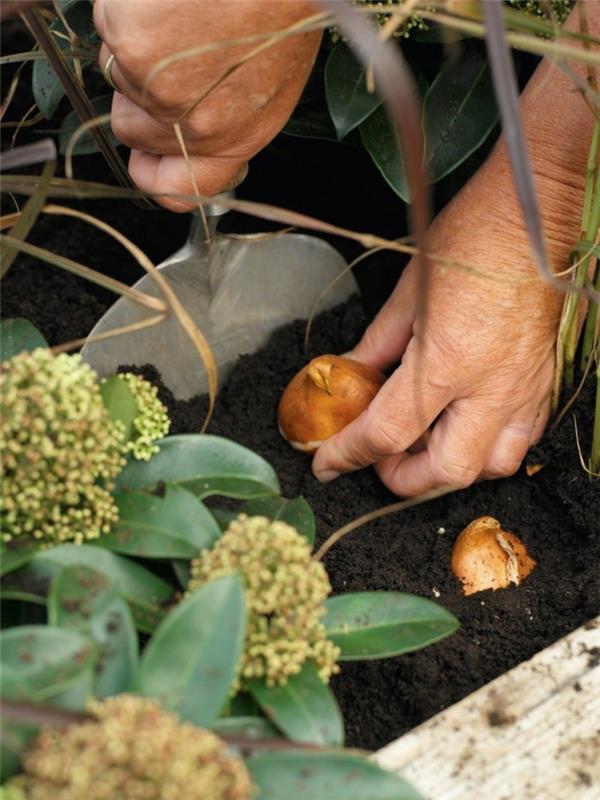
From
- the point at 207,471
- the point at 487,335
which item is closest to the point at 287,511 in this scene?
the point at 207,471

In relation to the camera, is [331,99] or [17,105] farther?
[17,105]

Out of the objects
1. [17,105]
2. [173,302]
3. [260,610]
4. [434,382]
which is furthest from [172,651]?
[17,105]

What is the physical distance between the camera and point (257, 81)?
1082mm

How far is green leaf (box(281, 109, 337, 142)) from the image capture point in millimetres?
1496

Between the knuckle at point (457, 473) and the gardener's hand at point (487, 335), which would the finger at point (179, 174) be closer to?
the gardener's hand at point (487, 335)

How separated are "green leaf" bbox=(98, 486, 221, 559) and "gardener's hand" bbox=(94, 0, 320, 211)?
0.36 meters

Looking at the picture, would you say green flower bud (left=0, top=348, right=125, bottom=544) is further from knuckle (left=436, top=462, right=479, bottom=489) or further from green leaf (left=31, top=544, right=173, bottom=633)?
knuckle (left=436, top=462, right=479, bottom=489)

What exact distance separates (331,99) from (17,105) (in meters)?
0.77

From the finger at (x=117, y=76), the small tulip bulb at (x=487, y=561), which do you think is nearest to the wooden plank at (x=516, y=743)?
the small tulip bulb at (x=487, y=561)

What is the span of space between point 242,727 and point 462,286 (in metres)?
0.68

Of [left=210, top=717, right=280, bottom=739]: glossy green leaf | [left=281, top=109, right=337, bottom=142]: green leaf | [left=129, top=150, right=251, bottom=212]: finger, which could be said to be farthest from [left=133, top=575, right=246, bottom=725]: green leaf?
[left=281, top=109, right=337, bottom=142]: green leaf

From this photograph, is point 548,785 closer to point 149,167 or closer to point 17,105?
point 149,167

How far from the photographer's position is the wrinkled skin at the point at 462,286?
1159 mm

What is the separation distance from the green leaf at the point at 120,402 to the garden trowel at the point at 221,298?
1.11 ft
